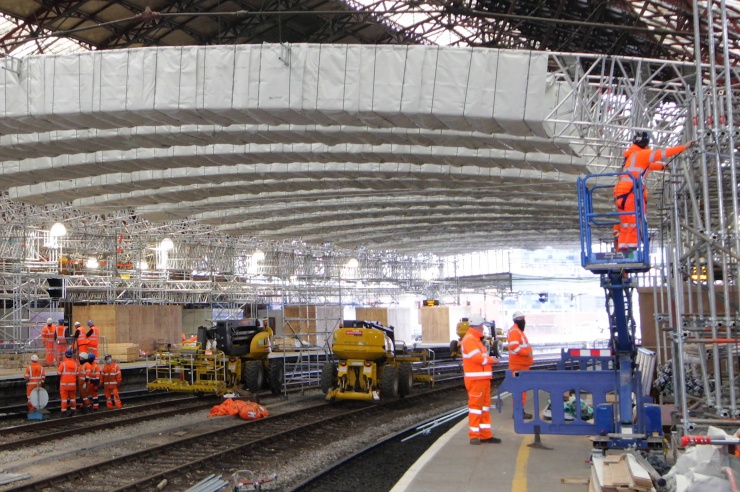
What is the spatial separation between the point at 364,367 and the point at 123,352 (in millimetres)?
15863

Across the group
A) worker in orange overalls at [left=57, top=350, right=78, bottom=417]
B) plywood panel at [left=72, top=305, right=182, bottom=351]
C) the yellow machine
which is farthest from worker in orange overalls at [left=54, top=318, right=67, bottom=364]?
the yellow machine

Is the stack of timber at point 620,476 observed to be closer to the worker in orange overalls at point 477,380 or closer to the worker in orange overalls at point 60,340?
the worker in orange overalls at point 477,380

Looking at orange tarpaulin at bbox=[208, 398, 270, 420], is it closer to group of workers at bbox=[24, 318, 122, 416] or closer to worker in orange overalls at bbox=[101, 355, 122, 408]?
group of workers at bbox=[24, 318, 122, 416]

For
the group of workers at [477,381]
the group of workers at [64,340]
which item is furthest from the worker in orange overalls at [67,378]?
the group of workers at [477,381]

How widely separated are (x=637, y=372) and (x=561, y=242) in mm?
39244

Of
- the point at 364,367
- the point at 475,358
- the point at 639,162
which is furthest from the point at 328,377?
the point at 639,162

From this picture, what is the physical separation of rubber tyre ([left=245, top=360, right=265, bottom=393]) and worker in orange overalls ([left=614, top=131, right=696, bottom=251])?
12.8 metres

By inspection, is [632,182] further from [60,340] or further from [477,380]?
[60,340]

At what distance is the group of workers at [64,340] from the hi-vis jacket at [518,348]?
10112 mm

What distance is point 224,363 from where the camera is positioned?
19.9 meters

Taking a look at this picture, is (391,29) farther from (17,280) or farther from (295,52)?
(295,52)

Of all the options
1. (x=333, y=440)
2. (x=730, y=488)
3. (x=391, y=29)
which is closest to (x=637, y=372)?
(x=730, y=488)

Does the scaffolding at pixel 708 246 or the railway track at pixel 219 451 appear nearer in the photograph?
the scaffolding at pixel 708 246

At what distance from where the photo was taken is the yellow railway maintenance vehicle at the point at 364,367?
61.6 feet
